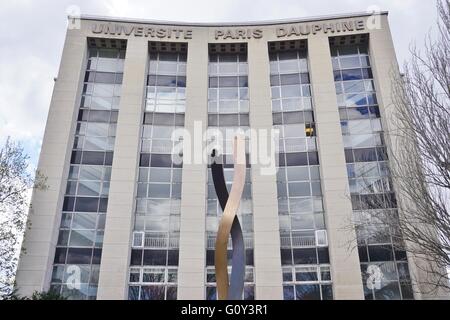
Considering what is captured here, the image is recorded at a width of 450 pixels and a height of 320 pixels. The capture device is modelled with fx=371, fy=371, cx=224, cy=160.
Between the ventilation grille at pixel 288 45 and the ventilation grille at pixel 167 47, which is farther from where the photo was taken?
the ventilation grille at pixel 167 47

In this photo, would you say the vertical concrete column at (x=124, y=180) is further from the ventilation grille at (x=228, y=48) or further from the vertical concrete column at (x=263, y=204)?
the vertical concrete column at (x=263, y=204)

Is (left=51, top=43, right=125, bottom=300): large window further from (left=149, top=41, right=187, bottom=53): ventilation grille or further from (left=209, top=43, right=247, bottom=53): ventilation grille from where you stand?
(left=209, top=43, right=247, bottom=53): ventilation grille

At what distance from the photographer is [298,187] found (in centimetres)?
2072

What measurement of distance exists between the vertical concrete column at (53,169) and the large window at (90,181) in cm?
48

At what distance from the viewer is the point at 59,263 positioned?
62.3 ft

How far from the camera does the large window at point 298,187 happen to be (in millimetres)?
18828

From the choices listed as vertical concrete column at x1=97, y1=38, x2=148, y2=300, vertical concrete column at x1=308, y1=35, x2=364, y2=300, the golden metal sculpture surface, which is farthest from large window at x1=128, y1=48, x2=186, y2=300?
the golden metal sculpture surface

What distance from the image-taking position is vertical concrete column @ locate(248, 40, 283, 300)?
18.3 m

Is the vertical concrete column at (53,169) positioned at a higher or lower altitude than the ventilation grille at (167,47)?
lower

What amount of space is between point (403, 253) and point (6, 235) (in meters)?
18.5

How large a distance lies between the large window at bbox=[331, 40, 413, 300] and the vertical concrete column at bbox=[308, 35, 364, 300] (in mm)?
741

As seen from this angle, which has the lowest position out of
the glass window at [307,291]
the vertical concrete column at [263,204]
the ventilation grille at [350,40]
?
the glass window at [307,291]

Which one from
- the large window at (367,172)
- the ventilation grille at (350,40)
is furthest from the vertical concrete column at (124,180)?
the ventilation grille at (350,40)
